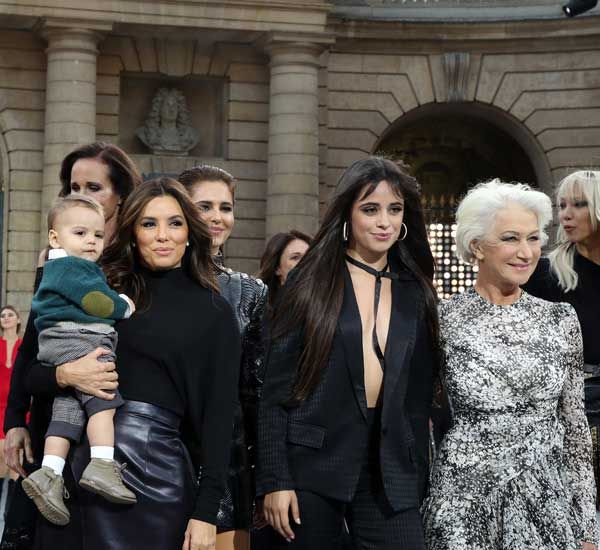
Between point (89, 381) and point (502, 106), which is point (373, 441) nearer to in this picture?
point (89, 381)

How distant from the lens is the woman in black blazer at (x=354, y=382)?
4.36 m

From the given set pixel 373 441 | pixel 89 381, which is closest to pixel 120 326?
pixel 89 381

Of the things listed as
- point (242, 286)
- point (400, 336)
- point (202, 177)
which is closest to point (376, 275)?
point (400, 336)

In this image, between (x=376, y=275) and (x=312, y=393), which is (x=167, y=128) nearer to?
(x=376, y=275)

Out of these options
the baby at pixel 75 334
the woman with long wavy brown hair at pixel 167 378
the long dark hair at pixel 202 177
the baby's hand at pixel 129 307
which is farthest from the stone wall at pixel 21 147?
the baby's hand at pixel 129 307

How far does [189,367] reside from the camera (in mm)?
4383

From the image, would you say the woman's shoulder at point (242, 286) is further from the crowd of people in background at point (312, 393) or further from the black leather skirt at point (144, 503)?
the black leather skirt at point (144, 503)

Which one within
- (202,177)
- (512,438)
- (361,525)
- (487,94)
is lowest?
(361,525)

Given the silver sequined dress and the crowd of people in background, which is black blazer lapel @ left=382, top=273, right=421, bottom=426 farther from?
the silver sequined dress

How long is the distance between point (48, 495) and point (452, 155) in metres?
21.4

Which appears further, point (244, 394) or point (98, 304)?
point (244, 394)

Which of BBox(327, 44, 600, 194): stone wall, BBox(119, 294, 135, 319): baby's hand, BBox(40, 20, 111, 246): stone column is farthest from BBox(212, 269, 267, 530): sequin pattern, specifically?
BBox(327, 44, 600, 194): stone wall

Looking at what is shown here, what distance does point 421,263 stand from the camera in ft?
15.9

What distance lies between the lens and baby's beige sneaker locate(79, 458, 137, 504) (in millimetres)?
4090
